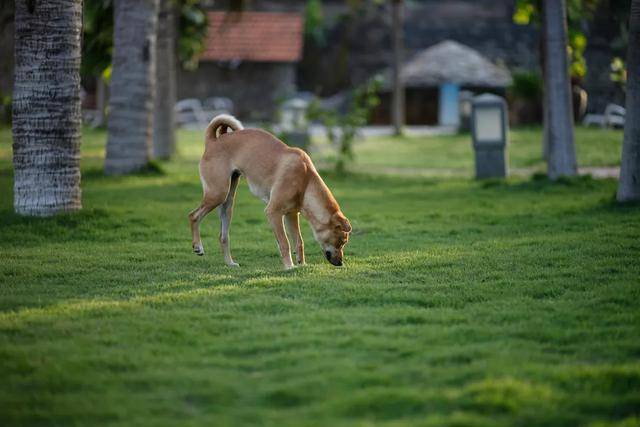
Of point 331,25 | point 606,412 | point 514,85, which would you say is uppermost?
point 331,25

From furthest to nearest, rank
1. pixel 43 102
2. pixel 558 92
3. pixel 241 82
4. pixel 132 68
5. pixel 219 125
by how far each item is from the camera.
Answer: pixel 241 82 → pixel 132 68 → pixel 558 92 → pixel 43 102 → pixel 219 125

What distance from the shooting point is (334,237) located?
926 cm

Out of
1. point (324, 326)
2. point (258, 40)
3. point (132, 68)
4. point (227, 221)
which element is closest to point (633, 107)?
point (227, 221)

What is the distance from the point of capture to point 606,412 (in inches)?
201

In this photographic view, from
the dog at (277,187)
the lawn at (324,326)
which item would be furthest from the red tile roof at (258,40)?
the dog at (277,187)

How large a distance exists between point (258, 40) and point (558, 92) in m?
28.8

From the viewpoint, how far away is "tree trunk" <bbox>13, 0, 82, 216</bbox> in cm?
1141

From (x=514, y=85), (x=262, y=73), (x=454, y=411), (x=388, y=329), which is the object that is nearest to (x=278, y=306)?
(x=388, y=329)

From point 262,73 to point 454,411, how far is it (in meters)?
40.0

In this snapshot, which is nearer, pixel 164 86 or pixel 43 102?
pixel 43 102

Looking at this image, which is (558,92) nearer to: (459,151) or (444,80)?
(459,151)

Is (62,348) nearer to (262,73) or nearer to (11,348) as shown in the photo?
(11,348)

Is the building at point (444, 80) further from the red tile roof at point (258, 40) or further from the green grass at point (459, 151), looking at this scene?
the green grass at point (459, 151)

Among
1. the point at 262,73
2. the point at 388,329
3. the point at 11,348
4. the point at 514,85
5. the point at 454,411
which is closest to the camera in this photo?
the point at 454,411
